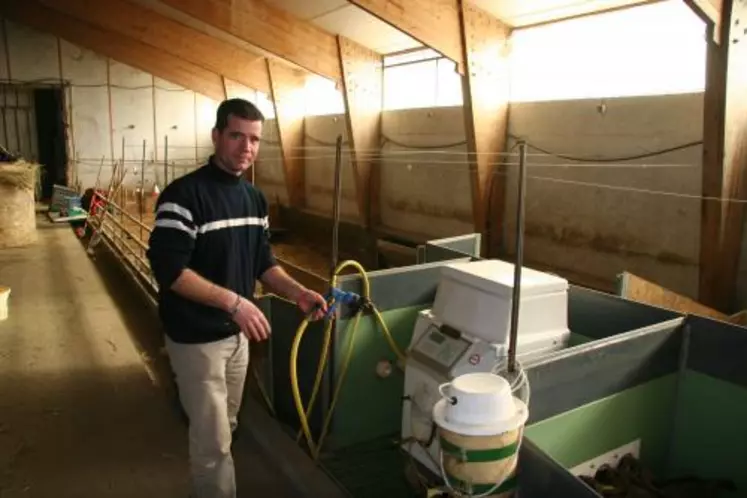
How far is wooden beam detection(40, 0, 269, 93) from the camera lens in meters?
7.37

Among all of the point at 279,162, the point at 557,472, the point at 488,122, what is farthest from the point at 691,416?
the point at 279,162

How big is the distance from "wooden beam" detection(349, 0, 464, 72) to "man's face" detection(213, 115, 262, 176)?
9.73 ft

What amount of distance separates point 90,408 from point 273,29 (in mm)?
4465

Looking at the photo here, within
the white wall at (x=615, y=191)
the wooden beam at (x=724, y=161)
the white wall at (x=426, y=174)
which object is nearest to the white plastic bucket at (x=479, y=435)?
the wooden beam at (x=724, y=161)

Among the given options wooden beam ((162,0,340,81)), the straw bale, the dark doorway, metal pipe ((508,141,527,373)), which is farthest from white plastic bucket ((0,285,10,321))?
the dark doorway

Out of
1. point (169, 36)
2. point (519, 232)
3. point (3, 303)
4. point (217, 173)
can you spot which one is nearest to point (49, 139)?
point (169, 36)

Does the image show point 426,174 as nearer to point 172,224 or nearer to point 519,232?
point 172,224

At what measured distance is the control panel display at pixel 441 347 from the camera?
193 cm

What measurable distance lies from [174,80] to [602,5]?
875 centimetres

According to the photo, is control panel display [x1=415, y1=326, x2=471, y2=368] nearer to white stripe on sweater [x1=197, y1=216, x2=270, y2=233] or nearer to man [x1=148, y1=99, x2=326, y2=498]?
man [x1=148, y1=99, x2=326, y2=498]

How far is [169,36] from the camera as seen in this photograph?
312 inches

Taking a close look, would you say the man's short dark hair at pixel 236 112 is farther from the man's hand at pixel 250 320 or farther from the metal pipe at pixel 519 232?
the metal pipe at pixel 519 232

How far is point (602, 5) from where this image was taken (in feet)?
13.2

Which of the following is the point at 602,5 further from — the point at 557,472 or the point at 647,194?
the point at 557,472
